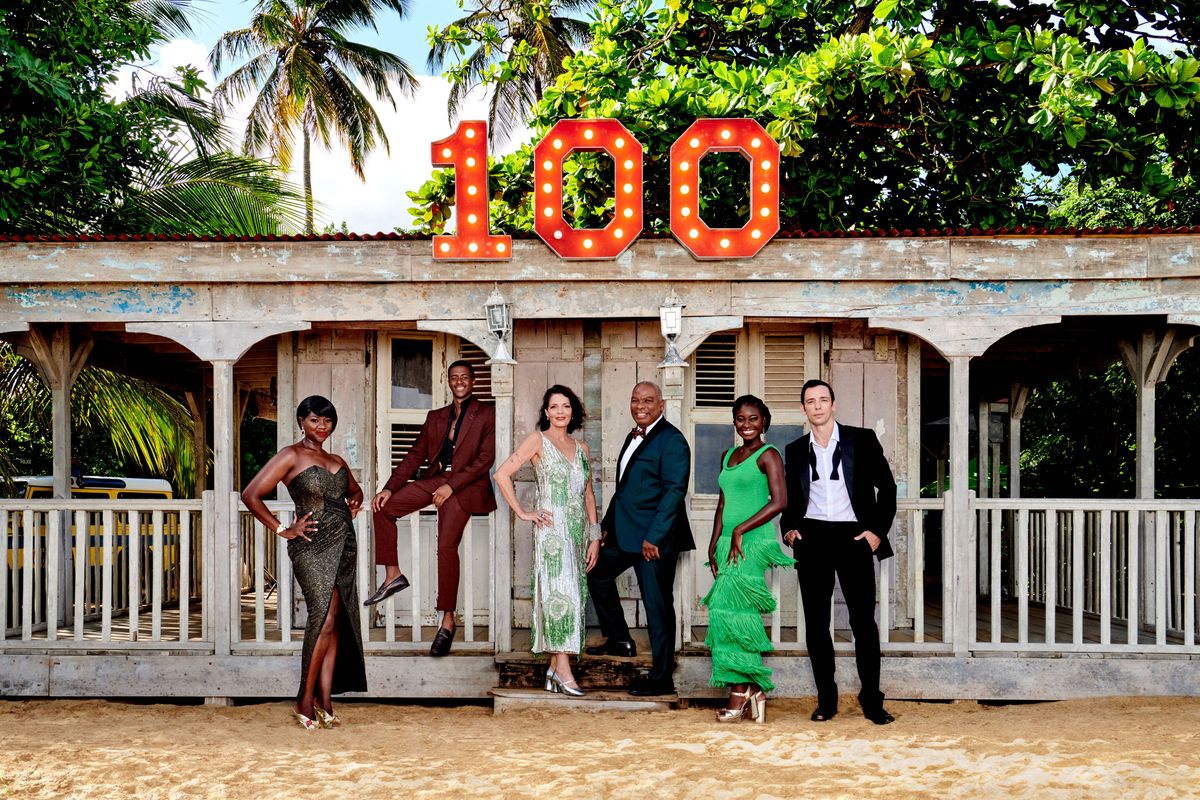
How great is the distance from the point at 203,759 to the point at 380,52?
26.8 metres

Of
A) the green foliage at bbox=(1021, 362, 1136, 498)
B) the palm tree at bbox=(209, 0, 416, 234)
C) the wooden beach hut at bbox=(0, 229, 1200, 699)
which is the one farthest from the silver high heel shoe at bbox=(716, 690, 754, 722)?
the palm tree at bbox=(209, 0, 416, 234)

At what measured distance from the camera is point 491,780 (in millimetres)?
5680

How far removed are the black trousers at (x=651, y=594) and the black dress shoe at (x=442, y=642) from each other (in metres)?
1.01

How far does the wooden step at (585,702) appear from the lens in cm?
723

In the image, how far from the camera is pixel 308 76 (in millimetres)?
28781

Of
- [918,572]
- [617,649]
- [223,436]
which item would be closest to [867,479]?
[918,572]

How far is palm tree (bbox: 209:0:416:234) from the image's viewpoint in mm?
28969

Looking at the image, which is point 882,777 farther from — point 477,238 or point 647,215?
point 647,215

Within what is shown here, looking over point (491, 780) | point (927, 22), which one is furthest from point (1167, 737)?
point (927, 22)

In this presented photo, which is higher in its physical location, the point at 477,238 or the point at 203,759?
the point at 477,238

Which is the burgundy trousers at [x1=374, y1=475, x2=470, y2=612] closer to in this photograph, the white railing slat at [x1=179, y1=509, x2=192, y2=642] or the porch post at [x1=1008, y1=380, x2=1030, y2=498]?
the white railing slat at [x1=179, y1=509, x2=192, y2=642]

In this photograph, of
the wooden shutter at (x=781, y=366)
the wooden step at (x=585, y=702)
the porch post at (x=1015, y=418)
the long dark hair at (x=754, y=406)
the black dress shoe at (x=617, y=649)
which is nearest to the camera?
the long dark hair at (x=754, y=406)

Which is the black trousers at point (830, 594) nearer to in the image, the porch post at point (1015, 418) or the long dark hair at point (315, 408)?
the long dark hair at point (315, 408)

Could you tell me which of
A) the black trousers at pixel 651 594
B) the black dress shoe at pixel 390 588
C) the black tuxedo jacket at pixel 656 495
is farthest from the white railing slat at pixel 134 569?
the black tuxedo jacket at pixel 656 495
